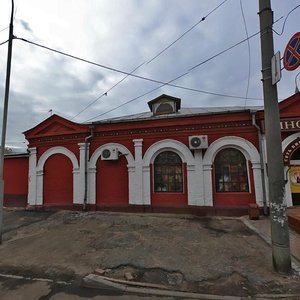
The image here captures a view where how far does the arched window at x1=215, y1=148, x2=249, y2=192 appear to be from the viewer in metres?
10.5

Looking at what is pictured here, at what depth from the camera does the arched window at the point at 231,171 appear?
10477 millimetres

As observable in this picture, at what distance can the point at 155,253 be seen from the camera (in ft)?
20.3

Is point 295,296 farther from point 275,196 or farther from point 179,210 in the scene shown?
point 179,210

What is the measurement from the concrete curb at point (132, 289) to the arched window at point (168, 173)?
6636 millimetres

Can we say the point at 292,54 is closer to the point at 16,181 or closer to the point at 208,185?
the point at 208,185

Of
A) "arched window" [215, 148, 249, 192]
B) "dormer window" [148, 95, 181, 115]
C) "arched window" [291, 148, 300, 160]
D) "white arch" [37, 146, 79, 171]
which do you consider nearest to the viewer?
"arched window" [291, 148, 300, 160]

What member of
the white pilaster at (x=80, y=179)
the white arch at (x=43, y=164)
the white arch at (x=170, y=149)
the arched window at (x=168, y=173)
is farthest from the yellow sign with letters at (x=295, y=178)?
the white arch at (x=43, y=164)

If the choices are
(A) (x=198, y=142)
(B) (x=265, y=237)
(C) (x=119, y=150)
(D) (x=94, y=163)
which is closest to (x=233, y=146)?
(A) (x=198, y=142)

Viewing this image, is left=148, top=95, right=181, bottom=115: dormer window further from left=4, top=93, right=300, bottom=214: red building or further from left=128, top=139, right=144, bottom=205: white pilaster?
left=128, top=139, right=144, bottom=205: white pilaster

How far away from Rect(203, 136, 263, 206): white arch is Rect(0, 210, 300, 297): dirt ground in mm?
1396

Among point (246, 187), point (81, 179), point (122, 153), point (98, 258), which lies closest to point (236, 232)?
point (246, 187)

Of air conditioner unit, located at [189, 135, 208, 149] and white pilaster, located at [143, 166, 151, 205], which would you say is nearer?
air conditioner unit, located at [189, 135, 208, 149]

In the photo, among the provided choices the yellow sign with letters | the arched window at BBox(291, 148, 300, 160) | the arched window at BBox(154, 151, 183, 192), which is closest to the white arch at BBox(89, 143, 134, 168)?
the arched window at BBox(154, 151, 183, 192)

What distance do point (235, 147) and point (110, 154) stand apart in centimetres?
583
